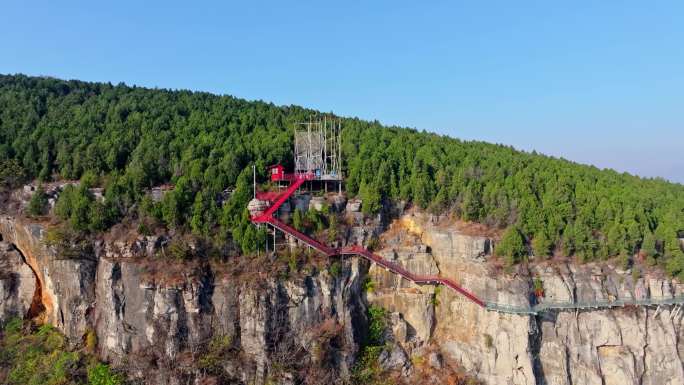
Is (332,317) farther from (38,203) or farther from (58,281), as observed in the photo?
(38,203)

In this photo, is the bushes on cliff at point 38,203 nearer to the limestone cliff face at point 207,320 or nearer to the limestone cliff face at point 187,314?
the limestone cliff face at point 187,314

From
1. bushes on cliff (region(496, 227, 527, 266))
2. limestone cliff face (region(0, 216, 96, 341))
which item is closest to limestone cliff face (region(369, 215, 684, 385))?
bushes on cliff (region(496, 227, 527, 266))

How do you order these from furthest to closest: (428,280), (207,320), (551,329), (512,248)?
(428,280) → (512,248) → (551,329) → (207,320)

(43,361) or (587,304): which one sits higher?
(587,304)

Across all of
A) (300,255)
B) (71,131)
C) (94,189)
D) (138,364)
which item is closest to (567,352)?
(300,255)

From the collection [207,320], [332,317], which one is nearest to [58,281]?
[207,320]

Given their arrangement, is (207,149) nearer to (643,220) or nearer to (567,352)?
(567,352)

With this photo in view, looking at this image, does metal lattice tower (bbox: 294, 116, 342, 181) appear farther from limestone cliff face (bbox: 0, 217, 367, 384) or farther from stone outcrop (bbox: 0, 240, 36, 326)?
stone outcrop (bbox: 0, 240, 36, 326)
